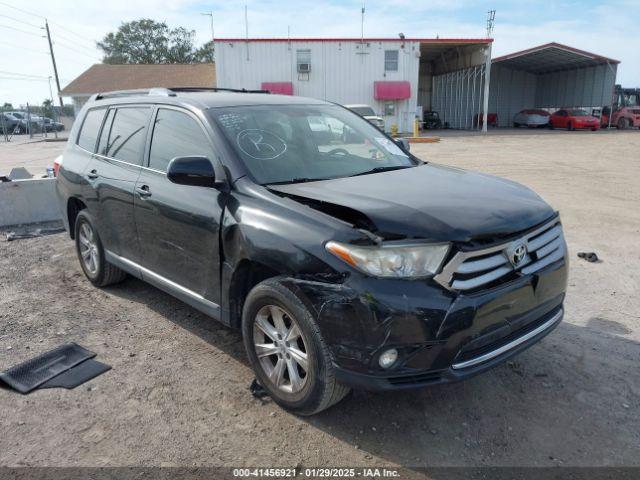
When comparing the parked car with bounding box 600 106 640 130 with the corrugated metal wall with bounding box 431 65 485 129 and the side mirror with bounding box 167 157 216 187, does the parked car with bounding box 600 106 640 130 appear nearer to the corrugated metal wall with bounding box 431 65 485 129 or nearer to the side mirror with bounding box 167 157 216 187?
the corrugated metal wall with bounding box 431 65 485 129

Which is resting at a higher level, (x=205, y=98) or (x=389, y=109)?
(x=205, y=98)

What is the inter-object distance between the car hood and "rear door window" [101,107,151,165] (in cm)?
164

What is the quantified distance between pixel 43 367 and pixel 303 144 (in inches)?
97.1

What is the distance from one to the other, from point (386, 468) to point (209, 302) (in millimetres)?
1586

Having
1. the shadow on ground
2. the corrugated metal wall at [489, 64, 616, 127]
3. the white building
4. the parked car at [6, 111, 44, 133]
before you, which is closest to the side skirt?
the shadow on ground

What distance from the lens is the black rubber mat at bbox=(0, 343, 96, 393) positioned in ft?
11.6

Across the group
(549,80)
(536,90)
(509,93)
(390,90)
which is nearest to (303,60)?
(390,90)

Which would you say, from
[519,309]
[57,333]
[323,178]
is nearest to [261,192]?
[323,178]

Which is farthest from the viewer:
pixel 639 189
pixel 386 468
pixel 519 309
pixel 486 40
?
pixel 486 40

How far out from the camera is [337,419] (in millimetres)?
3076

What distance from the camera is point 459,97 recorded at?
41.7m

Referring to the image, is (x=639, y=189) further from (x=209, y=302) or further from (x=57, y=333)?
(x=57, y=333)

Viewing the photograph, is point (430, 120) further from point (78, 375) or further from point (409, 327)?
point (409, 327)

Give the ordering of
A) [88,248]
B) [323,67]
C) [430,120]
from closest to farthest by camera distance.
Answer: [88,248] < [323,67] < [430,120]
